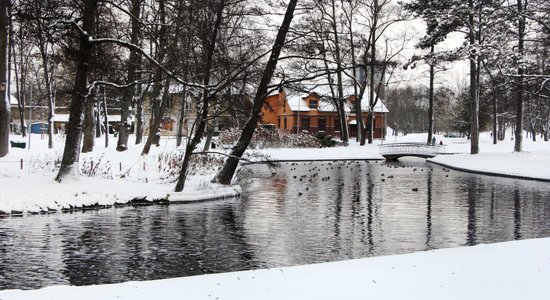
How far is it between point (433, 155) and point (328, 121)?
3034cm

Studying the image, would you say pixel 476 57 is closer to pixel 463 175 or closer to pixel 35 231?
pixel 463 175

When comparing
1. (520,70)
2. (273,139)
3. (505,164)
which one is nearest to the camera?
(505,164)

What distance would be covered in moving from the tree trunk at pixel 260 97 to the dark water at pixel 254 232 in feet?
4.56

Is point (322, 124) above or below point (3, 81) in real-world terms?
below

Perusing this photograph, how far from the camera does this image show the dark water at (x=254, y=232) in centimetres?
1037

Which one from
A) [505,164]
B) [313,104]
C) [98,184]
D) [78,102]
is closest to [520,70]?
[505,164]

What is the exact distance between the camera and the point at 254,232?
14.0m

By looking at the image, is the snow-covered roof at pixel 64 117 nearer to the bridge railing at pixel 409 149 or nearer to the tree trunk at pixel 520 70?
the bridge railing at pixel 409 149

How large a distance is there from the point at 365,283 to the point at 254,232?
6851 mm

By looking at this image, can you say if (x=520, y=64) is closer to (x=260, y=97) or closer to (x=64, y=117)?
(x=260, y=97)

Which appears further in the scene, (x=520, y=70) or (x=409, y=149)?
(x=409, y=149)

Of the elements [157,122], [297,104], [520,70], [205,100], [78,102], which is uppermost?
[520,70]

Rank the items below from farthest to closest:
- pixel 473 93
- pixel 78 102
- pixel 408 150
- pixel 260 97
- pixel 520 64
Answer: pixel 408 150 → pixel 473 93 → pixel 520 64 → pixel 260 97 → pixel 78 102

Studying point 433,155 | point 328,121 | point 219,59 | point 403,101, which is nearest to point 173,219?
point 219,59
